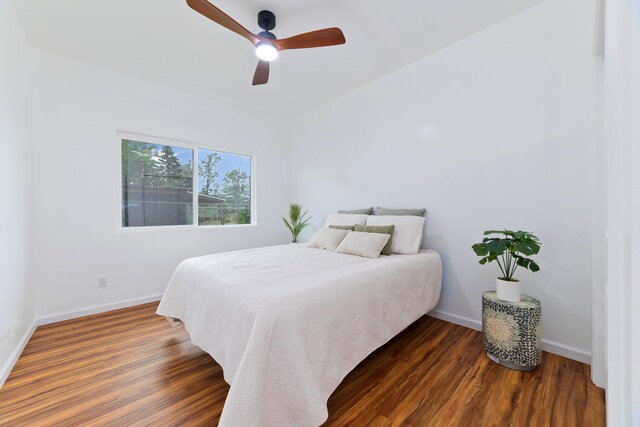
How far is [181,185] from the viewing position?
142 inches

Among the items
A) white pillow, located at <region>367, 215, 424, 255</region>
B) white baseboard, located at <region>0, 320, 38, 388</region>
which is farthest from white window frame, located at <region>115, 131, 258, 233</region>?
white pillow, located at <region>367, 215, 424, 255</region>

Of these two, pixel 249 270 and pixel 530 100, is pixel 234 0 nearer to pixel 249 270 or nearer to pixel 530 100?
pixel 249 270

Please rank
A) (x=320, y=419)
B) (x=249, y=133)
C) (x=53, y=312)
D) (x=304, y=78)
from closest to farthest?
(x=320, y=419) < (x=53, y=312) < (x=304, y=78) < (x=249, y=133)

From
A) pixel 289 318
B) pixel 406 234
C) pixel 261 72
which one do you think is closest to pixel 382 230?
pixel 406 234

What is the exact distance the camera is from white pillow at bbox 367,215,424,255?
2549 millimetres

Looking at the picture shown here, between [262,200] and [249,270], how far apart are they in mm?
2599

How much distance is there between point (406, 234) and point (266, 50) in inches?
82.1

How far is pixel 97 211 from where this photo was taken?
2.87m

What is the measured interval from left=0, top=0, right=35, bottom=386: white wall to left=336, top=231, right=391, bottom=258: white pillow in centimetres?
255

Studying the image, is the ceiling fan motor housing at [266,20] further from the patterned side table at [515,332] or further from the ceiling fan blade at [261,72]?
the patterned side table at [515,332]

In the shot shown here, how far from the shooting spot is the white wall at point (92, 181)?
8.54ft

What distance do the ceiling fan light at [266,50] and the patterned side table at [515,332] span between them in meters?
2.60

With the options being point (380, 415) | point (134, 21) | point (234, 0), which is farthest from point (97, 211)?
point (380, 415)

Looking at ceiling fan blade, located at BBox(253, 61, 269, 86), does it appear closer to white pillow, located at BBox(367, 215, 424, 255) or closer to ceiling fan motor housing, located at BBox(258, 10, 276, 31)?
ceiling fan motor housing, located at BBox(258, 10, 276, 31)
